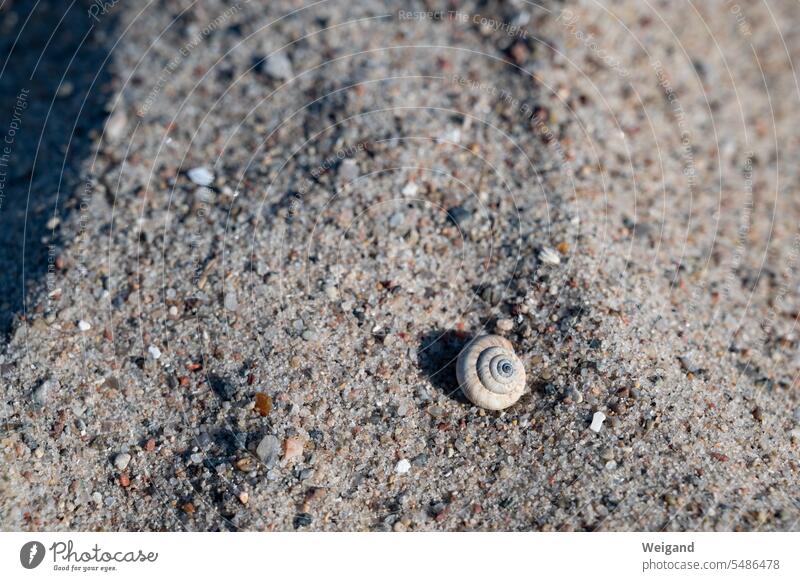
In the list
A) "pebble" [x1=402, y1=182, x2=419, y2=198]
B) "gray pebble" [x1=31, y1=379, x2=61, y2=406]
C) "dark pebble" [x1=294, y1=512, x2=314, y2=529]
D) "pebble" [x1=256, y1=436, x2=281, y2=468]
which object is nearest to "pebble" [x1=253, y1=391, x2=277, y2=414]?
"pebble" [x1=256, y1=436, x2=281, y2=468]

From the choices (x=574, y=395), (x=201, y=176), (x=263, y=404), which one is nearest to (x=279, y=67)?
(x=201, y=176)

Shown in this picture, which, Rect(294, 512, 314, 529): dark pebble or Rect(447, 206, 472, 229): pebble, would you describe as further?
Rect(447, 206, 472, 229): pebble

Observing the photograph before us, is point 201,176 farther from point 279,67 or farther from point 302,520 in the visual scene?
point 302,520

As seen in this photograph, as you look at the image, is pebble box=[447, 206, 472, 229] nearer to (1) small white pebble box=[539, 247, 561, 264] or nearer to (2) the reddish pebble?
(1) small white pebble box=[539, 247, 561, 264]

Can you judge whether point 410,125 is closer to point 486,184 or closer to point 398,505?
point 486,184

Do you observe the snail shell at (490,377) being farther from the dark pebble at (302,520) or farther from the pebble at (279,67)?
the pebble at (279,67)
